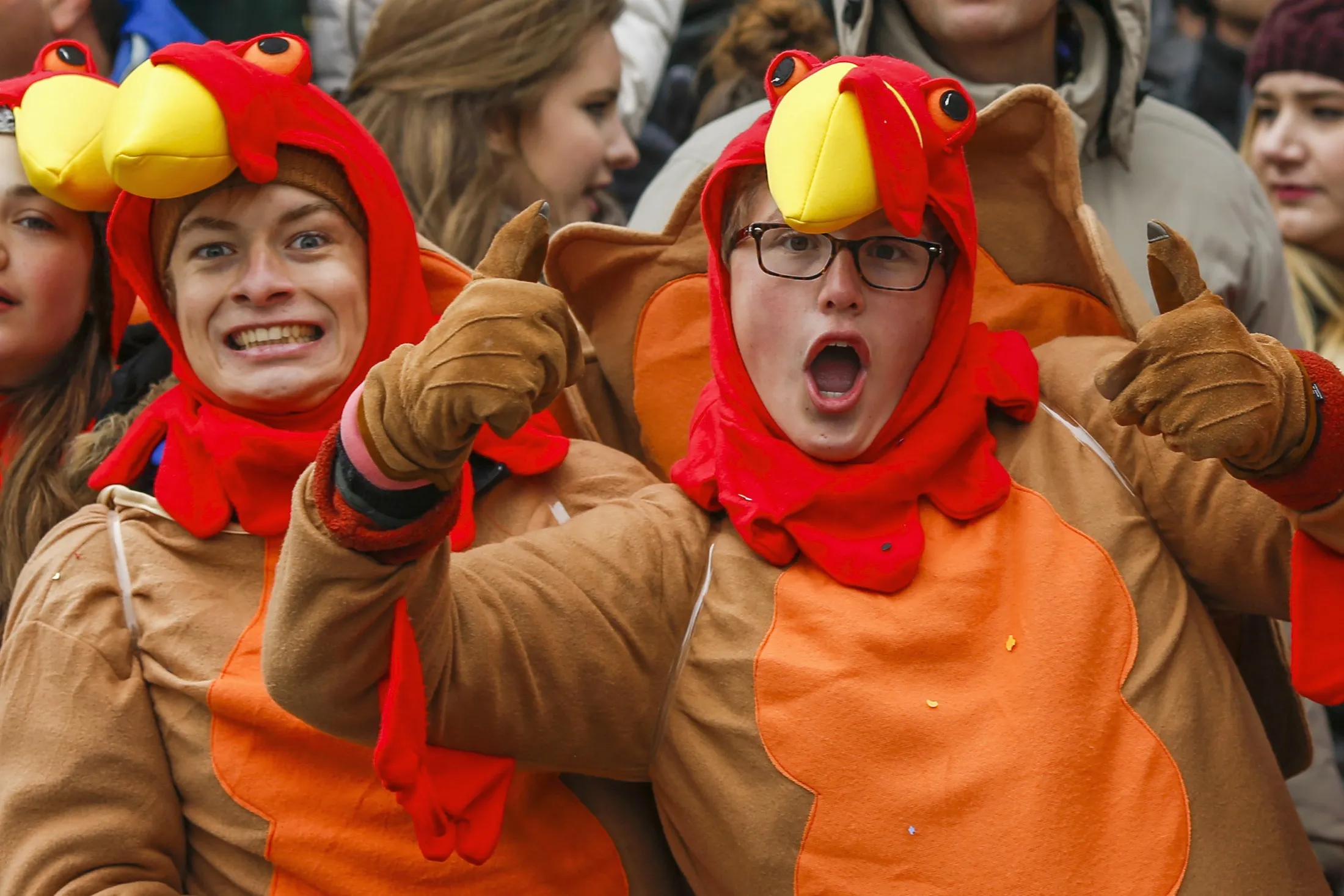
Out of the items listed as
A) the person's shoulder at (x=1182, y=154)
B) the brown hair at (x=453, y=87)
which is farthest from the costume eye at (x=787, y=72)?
the brown hair at (x=453, y=87)

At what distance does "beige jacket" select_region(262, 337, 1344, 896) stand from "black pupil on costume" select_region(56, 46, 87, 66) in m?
0.97

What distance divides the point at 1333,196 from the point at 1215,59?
49cm

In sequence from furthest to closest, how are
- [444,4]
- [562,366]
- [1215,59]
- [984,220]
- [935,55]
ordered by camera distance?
[1215,59]
[444,4]
[935,55]
[984,220]
[562,366]

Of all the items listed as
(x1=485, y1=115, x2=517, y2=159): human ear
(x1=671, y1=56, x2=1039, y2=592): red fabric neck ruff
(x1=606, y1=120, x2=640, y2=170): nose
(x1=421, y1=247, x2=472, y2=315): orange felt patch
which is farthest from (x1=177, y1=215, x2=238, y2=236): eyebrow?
(x1=606, y1=120, x2=640, y2=170): nose

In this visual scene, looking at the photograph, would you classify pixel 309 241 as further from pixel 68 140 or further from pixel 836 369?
pixel 836 369

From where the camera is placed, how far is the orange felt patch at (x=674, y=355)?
2172 mm

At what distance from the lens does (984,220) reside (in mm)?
2100

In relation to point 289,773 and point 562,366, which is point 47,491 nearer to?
point 289,773

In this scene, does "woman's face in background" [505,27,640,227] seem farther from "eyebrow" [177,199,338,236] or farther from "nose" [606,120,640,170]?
"eyebrow" [177,199,338,236]

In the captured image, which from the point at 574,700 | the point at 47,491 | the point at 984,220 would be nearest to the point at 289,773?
the point at 574,700

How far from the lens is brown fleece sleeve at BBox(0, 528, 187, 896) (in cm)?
174

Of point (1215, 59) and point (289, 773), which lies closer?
point (289, 773)

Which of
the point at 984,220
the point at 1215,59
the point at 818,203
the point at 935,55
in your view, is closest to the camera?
the point at 818,203

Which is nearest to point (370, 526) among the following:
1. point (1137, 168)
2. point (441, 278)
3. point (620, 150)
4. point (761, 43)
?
point (441, 278)
